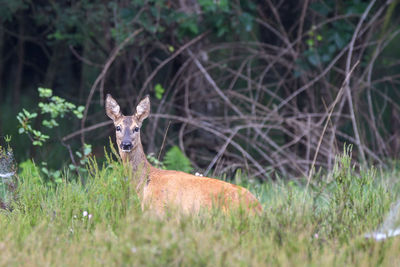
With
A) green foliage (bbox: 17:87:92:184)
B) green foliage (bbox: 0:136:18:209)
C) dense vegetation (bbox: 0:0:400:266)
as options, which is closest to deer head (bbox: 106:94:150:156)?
dense vegetation (bbox: 0:0:400:266)

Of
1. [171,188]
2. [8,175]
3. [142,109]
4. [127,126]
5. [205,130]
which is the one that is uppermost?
[142,109]

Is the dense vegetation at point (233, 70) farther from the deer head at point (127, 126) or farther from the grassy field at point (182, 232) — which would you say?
the grassy field at point (182, 232)

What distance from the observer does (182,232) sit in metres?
3.89

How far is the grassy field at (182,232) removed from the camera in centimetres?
369

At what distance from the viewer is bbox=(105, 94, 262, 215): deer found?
15.4 ft

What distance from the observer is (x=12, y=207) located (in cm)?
532

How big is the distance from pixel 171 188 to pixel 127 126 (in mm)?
776

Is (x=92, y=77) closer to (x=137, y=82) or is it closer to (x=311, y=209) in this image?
(x=137, y=82)

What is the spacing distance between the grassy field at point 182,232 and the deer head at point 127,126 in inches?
29.9

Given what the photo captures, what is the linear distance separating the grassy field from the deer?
0.17 metres

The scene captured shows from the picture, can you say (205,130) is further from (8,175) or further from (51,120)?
(8,175)

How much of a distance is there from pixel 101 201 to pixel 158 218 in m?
0.88

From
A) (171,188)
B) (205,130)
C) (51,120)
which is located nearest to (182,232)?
(171,188)

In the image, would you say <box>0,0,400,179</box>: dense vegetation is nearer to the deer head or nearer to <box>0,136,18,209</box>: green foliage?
the deer head
